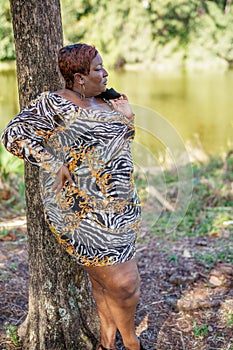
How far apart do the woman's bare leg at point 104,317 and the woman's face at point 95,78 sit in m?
0.98

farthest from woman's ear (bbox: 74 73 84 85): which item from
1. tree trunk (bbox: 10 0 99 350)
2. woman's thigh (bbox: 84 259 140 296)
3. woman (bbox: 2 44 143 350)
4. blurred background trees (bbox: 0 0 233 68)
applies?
blurred background trees (bbox: 0 0 233 68)

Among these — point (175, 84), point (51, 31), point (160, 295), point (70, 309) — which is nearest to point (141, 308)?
point (160, 295)

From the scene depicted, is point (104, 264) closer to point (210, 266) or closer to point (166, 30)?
point (210, 266)

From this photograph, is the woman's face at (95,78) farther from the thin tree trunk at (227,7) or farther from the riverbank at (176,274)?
the thin tree trunk at (227,7)

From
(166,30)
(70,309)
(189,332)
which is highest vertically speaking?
(70,309)

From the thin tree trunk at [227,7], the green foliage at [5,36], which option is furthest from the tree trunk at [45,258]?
the thin tree trunk at [227,7]

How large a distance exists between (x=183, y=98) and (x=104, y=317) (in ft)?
68.4

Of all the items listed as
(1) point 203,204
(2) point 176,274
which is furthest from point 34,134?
(1) point 203,204

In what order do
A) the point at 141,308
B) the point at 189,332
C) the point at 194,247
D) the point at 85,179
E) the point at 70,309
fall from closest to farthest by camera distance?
the point at 85,179
the point at 70,309
the point at 189,332
the point at 141,308
the point at 194,247

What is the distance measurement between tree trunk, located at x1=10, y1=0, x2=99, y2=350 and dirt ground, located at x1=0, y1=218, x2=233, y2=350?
25 centimetres

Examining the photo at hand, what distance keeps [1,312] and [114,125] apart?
1.70m

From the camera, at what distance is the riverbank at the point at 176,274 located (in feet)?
10.4

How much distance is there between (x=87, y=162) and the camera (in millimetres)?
2295

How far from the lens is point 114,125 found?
91.7 inches
